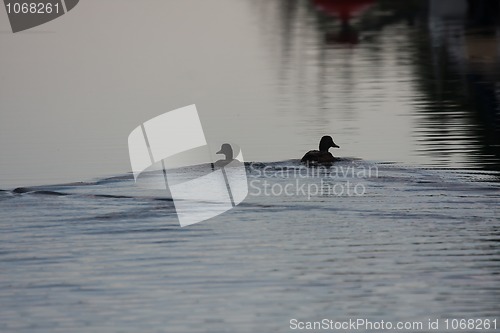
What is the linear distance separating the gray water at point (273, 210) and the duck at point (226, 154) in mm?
308

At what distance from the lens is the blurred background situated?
19.2m

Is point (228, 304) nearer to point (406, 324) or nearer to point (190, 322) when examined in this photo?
point (190, 322)

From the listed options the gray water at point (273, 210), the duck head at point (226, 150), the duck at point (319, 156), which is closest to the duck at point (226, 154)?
the duck head at point (226, 150)

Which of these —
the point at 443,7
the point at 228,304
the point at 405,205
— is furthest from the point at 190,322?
the point at 443,7

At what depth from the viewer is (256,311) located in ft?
35.9

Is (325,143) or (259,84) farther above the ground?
(325,143)

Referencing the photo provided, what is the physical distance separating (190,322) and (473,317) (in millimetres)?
2199

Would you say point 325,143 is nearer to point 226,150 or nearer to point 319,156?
point 319,156

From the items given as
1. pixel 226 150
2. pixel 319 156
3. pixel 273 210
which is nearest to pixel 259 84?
pixel 226 150

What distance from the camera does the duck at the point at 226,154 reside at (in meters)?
17.7

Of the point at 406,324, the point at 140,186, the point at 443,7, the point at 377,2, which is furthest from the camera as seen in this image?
the point at 377,2

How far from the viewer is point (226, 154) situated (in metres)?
18.1

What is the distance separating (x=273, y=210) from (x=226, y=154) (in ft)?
10.5

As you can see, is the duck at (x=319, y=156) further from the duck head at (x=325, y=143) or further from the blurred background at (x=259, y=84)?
the blurred background at (x=259, y=84)
